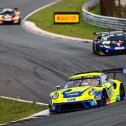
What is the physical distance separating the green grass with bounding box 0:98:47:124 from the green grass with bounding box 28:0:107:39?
20589 mm

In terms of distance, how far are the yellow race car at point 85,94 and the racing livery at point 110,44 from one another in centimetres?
Answer: 1261

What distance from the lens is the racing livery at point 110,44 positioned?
3120 centimetres

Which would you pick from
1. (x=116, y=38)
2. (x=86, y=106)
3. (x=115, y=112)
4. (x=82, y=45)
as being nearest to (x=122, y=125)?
(x=115, y=112)

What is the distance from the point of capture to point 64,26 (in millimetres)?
45438

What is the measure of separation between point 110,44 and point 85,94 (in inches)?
584

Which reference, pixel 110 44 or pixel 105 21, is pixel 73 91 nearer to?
pixel 110 44

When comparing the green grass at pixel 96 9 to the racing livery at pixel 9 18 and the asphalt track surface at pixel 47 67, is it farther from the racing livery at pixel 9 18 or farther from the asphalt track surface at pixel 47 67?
the asphalt track surface at pixel 47 67

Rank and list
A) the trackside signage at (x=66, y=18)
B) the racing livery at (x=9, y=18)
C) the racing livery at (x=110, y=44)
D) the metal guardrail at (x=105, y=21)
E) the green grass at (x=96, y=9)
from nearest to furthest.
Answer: the racing livery at (x=110, y=44) < the metal guardrail at (x=105, y=21) < the trackside signage at (x=66, y=18) < the racing livery at (x=9, y=18) < the green grass at (x=96, y=9)

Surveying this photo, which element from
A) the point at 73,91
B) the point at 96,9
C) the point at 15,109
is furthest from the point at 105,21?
the point at 73,91

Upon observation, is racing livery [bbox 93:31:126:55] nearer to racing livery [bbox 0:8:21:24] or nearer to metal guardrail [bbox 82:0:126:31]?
metal guardrail [bbox 82:0:126:31]

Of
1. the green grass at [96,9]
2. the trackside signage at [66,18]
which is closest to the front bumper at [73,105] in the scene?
the trackside signage at [66,18]

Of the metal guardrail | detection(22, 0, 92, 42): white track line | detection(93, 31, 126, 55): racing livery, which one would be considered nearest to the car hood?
detection(93, 31, 126, 55): racing livery

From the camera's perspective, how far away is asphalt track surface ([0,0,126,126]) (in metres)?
14.6

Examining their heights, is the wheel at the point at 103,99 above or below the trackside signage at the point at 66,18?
above
